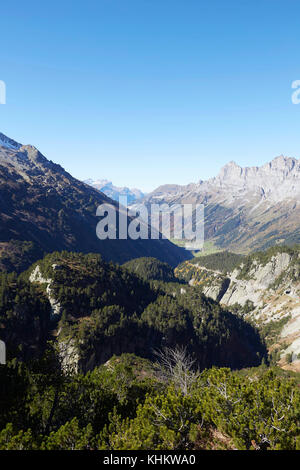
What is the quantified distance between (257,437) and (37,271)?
366ft

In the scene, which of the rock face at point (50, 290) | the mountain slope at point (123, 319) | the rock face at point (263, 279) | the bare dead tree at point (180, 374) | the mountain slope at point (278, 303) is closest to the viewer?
the bare dead tree at point (180, 374)

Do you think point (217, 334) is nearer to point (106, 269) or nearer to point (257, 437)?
point (106, 269)

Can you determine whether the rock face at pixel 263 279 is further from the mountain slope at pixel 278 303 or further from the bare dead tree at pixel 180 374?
the bare dead tree at pixel 180 374

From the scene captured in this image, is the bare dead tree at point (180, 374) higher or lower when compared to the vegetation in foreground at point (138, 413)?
lower

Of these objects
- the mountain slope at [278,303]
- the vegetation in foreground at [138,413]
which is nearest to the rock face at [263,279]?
the mountain slope at [278,303]

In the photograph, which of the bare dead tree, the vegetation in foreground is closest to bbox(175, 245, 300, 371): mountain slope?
the bare dead tree

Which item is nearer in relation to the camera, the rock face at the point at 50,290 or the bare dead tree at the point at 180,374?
the bare dead tree at the point at 180,374

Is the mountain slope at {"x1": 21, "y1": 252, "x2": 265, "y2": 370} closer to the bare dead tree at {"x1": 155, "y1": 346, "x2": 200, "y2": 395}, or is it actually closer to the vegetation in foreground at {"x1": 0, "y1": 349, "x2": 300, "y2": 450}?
the bare dead tree at {"x1": 155, "y1": 346, "x2": 200, "y2": 395}

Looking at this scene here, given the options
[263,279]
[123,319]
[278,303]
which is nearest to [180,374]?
[123,319]

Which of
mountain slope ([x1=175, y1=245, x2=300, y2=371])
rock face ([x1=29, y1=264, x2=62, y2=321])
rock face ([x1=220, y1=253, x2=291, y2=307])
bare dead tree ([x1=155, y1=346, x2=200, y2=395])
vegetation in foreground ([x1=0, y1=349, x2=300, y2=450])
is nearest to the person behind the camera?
vegetation in foreground ([x1=0, y1=349, x2=300, y2=450])

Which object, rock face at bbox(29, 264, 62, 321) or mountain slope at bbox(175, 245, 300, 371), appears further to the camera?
mountain slope at bbox(175, 245, 300, 371)

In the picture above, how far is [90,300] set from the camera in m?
104

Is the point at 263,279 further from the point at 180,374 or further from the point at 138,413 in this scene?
the point at 138,413

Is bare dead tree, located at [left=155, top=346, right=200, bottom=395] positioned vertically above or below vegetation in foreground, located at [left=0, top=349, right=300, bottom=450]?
below
